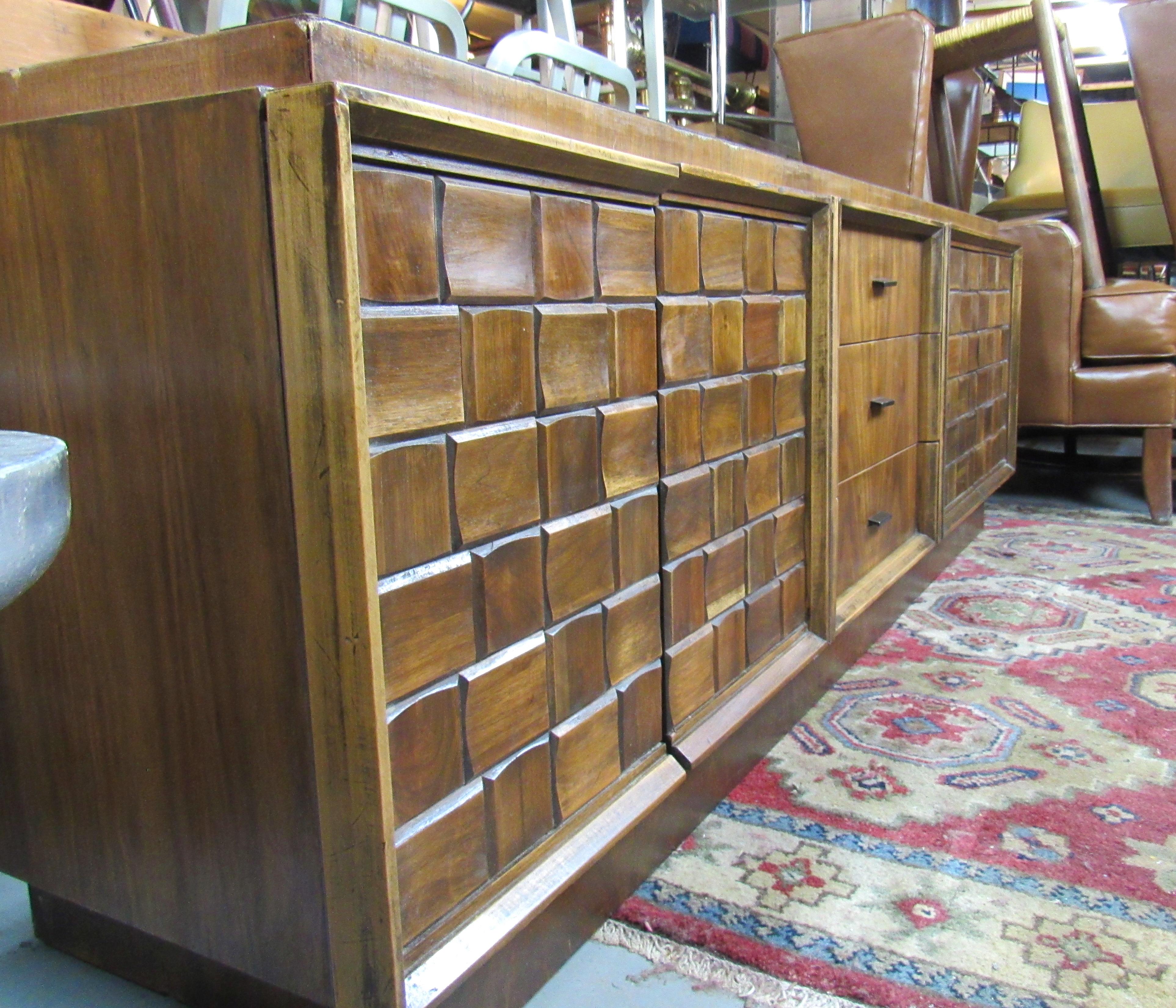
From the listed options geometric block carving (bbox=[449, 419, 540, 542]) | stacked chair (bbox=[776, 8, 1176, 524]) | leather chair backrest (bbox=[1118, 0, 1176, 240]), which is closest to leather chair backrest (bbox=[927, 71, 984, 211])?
stacked chair (bbox=[776, 8, 1176, 524])

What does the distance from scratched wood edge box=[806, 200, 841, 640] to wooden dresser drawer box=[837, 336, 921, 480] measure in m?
0.08

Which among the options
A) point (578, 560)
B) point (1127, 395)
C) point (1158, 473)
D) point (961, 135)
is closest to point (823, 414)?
point (578, 560)

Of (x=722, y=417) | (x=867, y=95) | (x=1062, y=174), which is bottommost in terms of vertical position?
(x=722, y=417)

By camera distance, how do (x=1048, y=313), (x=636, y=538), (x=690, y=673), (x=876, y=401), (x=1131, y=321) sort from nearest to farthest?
(x=636, y=538) < (x=690, y=673) < (x=876, y=401) < (x=1131, y=321) < (x=1048, y=313)

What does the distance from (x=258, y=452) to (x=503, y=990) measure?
0.51 m

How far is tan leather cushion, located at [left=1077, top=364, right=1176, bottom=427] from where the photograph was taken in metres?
2.71

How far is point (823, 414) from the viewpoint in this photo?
1.44m

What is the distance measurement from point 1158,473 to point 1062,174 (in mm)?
940

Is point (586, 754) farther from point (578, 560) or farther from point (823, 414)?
point (823, 414)

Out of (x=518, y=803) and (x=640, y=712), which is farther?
(x=640, y=712)

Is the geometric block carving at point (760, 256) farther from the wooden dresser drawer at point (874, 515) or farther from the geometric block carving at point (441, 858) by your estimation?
the geometric block carving at point (441, 858)

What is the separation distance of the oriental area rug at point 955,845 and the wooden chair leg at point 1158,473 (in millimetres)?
1083

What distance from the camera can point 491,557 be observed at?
773 mm

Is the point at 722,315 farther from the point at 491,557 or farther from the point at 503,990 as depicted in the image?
the point at 503,990
